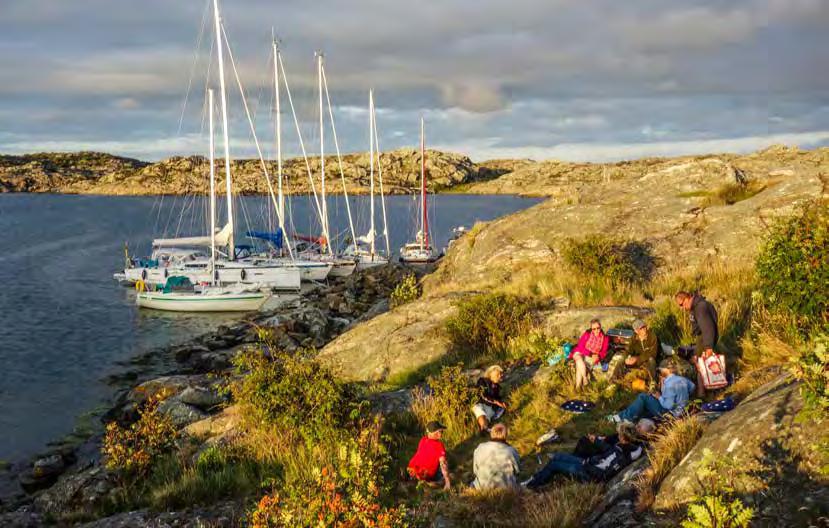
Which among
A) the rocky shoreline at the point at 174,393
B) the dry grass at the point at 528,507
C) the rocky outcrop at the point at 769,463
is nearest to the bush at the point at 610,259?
the rocky shoreline at the point at 174,393

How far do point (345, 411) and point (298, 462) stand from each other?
1230mm

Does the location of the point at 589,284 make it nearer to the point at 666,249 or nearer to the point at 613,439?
the point at 666,249

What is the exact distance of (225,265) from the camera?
140 feet

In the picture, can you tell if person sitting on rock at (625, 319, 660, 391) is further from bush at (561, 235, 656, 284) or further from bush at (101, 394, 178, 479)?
bush at (101, 394, 178, 479)

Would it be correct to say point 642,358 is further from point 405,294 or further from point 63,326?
point 63,326

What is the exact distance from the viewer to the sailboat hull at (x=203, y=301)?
37.8m

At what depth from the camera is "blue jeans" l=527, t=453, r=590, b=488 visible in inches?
313

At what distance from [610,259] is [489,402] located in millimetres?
7884

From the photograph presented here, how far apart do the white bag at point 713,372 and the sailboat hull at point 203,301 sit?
3253 centimetres

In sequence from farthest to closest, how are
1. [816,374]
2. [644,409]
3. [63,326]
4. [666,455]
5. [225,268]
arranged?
[225,268] < [63,326] < [644,409] < [666,455] < [816,374]

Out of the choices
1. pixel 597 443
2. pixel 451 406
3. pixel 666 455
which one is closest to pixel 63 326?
pixel 451 406

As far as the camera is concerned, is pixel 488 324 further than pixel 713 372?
Yes

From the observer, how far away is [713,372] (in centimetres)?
967

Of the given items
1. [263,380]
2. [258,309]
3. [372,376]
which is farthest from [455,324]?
[258,309]
